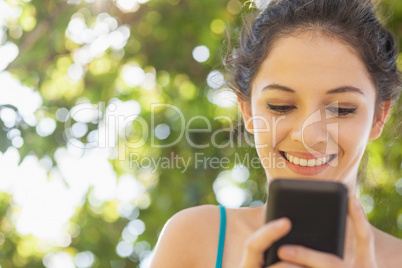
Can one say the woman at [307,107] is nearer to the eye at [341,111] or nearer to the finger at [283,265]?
the eye at [341,111]

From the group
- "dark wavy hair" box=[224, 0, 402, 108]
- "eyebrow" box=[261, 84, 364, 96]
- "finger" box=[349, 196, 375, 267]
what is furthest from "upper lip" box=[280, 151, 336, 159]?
"finger" box=[349, 196, 375, 267]

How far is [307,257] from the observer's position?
0.85 m

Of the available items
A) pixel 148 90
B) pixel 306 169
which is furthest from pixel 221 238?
pixel 148 90

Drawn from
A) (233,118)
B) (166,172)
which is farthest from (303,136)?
(166,172)

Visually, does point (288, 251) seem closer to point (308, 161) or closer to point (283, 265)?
point (283, 265)

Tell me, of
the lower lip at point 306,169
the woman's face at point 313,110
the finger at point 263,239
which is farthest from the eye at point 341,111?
the finger at point 263,239

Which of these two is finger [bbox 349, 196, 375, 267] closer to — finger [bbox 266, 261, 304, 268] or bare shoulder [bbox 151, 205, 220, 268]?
finger [bbox 266, 261, 304, 268]

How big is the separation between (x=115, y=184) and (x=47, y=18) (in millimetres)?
853

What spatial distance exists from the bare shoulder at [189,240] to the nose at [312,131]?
305mm

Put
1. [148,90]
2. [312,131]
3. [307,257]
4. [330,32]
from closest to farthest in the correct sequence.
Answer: [307,257], [312,131], [330,32], [148,90]

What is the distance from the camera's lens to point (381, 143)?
266cm

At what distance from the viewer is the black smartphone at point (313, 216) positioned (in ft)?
2.88

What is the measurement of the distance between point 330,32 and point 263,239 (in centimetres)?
71

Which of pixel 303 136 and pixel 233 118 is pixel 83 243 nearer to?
pixel 233 118
